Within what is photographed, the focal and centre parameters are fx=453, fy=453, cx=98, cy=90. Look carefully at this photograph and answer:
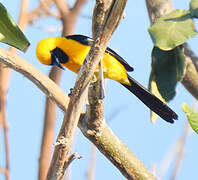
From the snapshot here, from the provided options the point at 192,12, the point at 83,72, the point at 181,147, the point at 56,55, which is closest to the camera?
the point at 83,72

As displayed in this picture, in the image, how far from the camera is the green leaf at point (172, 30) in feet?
5.25

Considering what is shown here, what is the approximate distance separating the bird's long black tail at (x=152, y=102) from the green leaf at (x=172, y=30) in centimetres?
51

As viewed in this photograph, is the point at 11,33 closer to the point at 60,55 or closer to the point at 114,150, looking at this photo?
the point at 114,150

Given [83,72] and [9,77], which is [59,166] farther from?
[9,77]

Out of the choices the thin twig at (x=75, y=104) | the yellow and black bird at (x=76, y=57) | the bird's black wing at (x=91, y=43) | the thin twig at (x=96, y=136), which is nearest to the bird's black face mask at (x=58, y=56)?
the yellow and black bird at (x=76, y=57)

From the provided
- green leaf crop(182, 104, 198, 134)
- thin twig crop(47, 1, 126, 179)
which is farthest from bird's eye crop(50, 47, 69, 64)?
green leaf crop(182, 104, 198, 134)

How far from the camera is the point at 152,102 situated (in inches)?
90.1

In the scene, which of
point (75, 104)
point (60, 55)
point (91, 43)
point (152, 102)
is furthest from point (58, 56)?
point (75, 104)

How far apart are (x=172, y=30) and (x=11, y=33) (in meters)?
0.59

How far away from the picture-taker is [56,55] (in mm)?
2330

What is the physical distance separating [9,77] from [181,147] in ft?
4.80

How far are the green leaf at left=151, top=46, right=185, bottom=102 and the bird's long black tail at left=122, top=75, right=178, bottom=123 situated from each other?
0.35 meters

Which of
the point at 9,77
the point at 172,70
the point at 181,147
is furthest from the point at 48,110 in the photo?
the point at 172,70

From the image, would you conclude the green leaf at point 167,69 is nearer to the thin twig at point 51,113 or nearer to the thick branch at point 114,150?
the thick branch at point 114,150
